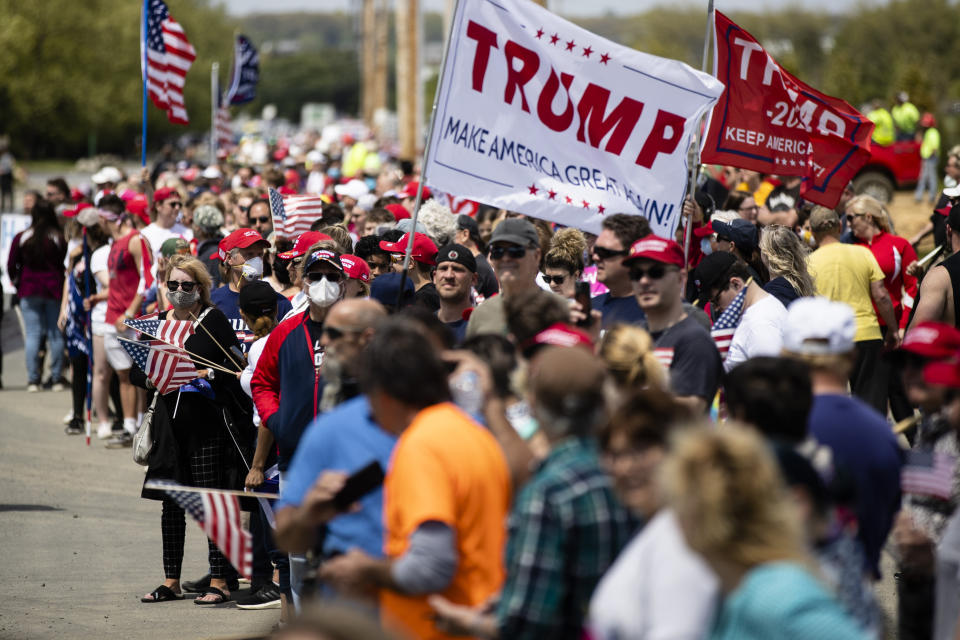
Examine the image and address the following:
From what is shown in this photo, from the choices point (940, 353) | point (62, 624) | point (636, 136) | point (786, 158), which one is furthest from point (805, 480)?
point (786, 158)

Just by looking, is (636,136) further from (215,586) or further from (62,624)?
(62,624)

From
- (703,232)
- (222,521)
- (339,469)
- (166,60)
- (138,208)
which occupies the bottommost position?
(222,521)

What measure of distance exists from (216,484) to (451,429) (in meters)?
4.12

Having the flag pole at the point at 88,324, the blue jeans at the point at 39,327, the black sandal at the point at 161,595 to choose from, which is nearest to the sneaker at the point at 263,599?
the black sandal at the point at 161,595

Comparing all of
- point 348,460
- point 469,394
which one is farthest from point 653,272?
point 348,460

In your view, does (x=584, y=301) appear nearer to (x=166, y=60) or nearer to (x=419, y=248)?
(x=419, y=248)

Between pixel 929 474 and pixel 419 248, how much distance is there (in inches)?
161

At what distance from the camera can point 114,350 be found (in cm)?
1181

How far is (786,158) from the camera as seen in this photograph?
8641 mm

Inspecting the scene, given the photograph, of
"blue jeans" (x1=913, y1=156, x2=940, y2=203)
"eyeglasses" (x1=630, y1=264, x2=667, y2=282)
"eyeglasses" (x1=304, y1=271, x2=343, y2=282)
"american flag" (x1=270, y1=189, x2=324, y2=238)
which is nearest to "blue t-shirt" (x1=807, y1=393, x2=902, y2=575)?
"eyeglasses" (x1=630, y1=264, x2=667, y2=282)

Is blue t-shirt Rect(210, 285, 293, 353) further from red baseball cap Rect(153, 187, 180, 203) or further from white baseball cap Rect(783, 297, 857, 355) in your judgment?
white baseball cap Rect(783, 297, 857, 355)

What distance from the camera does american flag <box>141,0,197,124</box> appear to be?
51.0 feet

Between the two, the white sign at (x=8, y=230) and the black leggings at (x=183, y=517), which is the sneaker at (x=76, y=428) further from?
the black leggings at (x=183, y=517)

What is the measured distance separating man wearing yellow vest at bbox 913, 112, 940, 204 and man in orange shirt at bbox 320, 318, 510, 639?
21395mm
